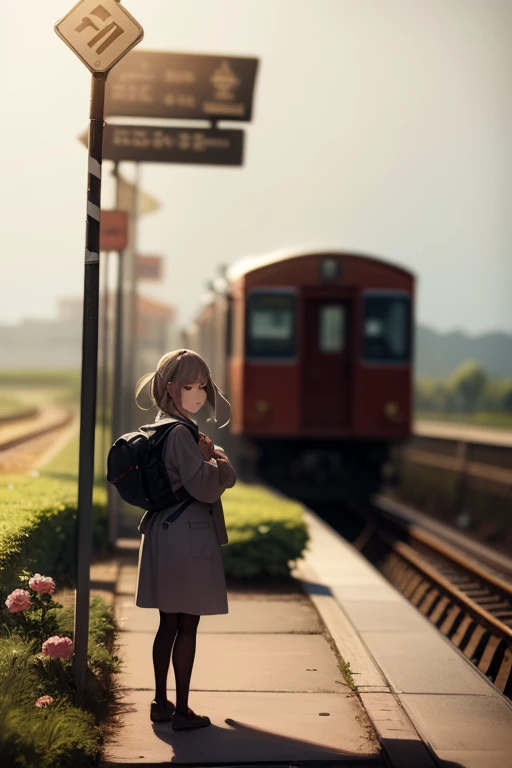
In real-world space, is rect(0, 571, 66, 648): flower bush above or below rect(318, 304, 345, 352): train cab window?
below

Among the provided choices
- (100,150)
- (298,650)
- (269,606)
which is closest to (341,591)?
(269,606)

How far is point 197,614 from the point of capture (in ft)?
16.3

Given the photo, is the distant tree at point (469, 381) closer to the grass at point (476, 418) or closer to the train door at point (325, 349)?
the grass at point (476, 418)

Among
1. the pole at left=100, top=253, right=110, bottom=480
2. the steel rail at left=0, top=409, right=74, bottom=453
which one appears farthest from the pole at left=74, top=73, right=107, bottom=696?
the pole at left=100, top=253, right=110, bottom=480

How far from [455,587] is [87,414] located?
5.53 m

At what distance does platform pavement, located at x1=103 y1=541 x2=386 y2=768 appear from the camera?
15.6 feet

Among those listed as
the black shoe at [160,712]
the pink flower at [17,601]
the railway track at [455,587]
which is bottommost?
the railway track at [455,587]

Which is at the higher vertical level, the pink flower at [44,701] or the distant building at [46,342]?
the distant building at [46,342]

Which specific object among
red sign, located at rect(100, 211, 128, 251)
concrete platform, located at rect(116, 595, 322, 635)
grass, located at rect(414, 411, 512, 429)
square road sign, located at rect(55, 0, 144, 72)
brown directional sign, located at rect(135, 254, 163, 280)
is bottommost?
grass, located at rect(414, 411, 512, 429)

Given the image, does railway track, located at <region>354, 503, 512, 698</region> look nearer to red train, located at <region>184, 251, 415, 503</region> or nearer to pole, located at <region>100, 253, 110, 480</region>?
red train, located at <region>184, 251, 415, 503</region>

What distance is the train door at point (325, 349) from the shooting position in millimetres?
16750

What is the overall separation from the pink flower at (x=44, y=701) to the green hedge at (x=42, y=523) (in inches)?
23.1

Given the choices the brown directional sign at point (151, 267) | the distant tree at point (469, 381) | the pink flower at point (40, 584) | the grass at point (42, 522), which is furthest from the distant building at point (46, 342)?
the distant tree at point (469, 381)

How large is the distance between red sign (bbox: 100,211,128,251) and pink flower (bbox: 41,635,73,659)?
17.0 feet
